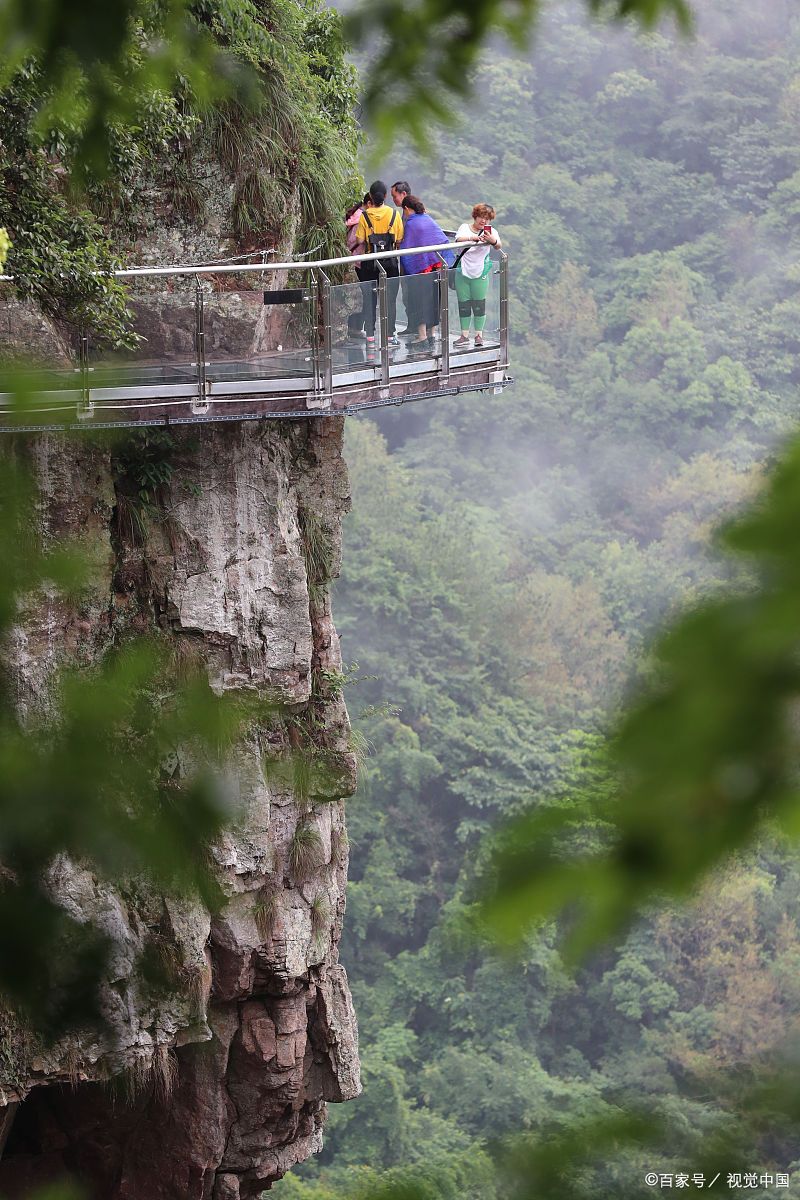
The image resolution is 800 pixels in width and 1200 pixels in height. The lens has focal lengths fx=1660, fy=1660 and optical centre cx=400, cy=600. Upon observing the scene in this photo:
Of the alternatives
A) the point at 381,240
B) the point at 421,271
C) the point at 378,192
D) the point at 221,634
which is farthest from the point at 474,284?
the point at 221,634

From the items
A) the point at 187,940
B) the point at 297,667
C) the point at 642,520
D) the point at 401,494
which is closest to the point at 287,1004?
the point at 187,940

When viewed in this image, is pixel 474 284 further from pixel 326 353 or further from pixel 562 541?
pixel 562 541

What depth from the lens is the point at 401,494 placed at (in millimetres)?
38406

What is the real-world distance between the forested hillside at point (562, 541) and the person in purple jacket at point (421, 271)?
12.0 ft

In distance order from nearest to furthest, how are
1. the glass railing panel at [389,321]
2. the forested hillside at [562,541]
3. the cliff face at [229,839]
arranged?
the cliff face at [229,839], the glass railing panel at [389,321], the forested hillside at [562,541]

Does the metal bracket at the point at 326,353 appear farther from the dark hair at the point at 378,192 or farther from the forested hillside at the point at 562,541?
the forested hillside at the point at 562,541

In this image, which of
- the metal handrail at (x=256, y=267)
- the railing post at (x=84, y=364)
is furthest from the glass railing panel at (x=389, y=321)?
the railing post at (x=84, y=364)

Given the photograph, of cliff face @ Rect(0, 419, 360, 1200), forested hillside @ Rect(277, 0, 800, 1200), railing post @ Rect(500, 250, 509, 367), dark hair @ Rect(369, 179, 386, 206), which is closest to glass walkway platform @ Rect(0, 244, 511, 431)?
railing post @ Rect(500, 250, 509, 367)

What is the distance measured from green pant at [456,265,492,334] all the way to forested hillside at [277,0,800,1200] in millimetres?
3623

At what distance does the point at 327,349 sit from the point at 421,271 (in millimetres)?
1070

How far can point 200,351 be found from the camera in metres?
7.02

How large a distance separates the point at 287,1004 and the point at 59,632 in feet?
7.83

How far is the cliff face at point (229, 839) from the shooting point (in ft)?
23.6

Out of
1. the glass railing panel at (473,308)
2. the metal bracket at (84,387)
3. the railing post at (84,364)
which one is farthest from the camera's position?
the glass railing panel at (473,308)
